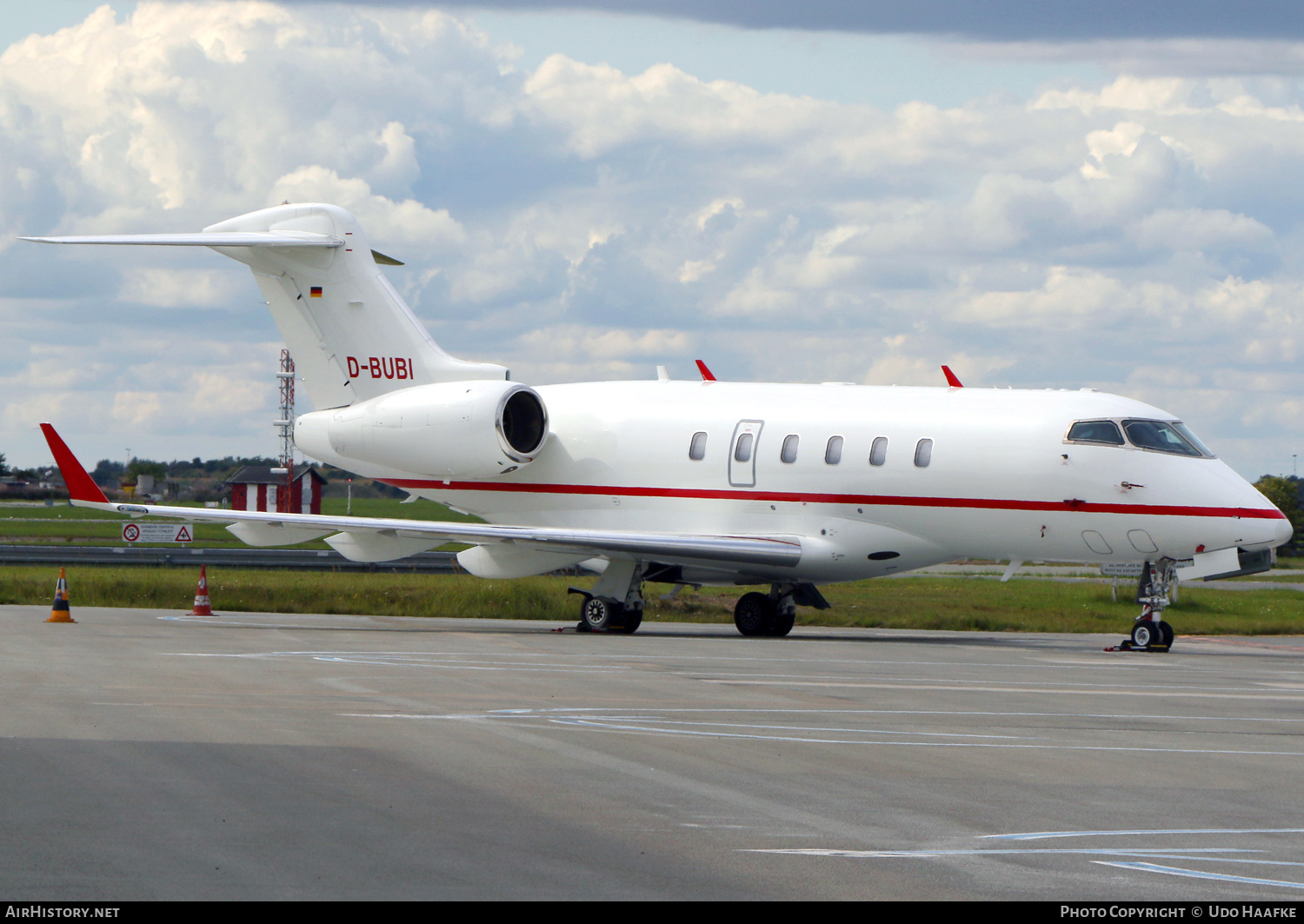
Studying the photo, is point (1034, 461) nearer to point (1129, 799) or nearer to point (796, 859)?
point (1129, 799)

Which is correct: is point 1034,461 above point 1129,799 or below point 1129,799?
above

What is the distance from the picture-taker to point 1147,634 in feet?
74.2

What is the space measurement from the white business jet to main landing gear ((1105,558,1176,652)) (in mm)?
44

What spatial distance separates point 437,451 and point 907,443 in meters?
8.47

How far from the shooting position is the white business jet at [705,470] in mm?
22562

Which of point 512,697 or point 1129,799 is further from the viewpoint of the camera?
point 512,697

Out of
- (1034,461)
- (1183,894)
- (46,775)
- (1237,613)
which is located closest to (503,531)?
(1034,461)

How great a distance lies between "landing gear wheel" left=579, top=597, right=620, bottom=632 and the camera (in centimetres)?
2528

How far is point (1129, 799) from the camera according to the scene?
948 centimetres

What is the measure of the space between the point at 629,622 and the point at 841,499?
419 cm

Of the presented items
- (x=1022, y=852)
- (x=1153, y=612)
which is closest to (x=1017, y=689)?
(x=1153, y=612)

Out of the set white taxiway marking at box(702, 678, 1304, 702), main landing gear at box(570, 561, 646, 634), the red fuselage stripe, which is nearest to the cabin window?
the red fuselage stripe

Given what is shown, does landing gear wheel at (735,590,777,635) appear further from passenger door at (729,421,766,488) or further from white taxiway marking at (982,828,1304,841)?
white taxiway marking at (982,828,1304,841)

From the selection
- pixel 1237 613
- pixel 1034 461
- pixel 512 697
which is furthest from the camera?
pixel 1237 613
